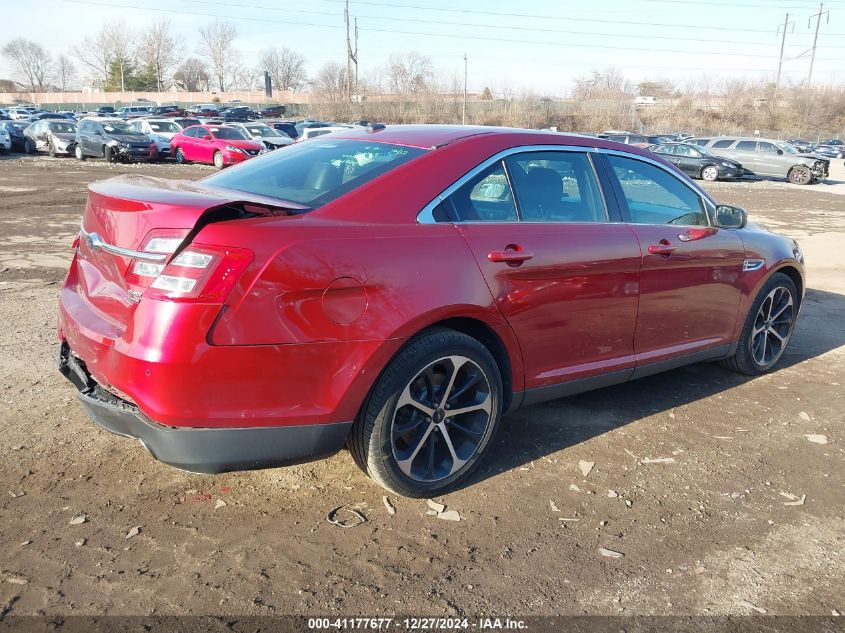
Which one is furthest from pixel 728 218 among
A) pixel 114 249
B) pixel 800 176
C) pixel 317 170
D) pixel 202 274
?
pixel 800 176

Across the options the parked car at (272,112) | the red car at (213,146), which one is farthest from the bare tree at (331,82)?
the red car at (213,146)

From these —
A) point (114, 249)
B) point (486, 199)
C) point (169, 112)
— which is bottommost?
point (114, 249)

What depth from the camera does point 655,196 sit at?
451cm

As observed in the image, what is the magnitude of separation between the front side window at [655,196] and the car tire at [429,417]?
154cm

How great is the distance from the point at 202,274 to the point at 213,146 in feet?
80.4

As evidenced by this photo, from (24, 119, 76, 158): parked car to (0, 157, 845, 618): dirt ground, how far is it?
25.6 m

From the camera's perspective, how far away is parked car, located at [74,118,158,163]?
25.1 meters

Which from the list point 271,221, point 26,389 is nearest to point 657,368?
point 271,221

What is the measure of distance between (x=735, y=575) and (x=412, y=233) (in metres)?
1.96

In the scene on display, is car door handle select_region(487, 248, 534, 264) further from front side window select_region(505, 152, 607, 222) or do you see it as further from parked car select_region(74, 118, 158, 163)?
parked car select_region(74, 118, 158, 163)

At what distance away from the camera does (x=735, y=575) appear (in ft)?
9.48

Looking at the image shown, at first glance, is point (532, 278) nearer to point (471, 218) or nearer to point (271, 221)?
point (471, 218)

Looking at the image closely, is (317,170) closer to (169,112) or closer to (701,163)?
(701,163)

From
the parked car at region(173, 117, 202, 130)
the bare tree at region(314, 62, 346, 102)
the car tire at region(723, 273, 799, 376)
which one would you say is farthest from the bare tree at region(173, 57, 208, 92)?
the car tire at region(723, 273, 799, 376)
